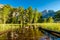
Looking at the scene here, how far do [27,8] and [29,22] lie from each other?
56 centimetres

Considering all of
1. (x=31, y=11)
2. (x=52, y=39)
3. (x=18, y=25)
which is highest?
(x=31, y=11)

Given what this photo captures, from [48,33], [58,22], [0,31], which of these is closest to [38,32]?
[48,33]

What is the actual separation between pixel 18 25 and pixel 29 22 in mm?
488

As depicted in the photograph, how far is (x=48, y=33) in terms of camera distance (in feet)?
27.3

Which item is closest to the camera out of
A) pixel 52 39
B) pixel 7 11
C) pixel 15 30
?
pixel 52 39

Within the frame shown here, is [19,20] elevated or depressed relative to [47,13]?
depressed

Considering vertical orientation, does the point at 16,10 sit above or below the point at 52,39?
above

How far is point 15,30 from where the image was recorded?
8.21 metres

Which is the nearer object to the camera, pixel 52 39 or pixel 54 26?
pixel 52 39

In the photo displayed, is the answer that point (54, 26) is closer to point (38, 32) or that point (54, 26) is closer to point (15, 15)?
point (38, 32)

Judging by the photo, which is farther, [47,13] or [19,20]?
[47,13]

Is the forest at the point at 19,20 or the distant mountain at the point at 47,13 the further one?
the distant mountain at the point at 47,13

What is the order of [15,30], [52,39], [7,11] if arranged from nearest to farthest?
[52,39] → [7,11] → [15,30]

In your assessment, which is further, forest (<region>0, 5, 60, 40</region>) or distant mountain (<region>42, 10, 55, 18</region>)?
distant mountain (<region>42, 10, 55, 18</region>)
